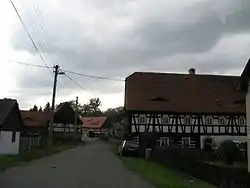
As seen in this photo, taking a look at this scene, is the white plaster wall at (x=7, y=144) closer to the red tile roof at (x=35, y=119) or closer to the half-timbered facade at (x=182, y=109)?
the half-timbered facade at (x=182, y=109)

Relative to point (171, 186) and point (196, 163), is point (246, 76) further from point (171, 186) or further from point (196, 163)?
point (171, 186)

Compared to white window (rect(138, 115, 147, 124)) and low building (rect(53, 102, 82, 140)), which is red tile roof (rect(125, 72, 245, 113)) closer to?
white window (rect(138, 115, 147, 124))

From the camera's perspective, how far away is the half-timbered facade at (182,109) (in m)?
44.0

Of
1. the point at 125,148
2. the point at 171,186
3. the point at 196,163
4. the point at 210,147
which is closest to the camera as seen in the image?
the point at 171,186

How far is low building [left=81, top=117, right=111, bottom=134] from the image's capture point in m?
111

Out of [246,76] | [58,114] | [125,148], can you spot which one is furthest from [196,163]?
[58,114]

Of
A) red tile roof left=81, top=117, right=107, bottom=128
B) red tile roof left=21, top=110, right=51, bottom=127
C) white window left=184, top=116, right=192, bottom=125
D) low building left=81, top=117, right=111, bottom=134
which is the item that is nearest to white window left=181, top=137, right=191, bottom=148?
white window left=184, top=116, right=192, bottom=125

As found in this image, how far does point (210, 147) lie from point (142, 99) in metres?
9.11

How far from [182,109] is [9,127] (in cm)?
1953

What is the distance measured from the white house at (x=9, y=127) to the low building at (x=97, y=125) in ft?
235

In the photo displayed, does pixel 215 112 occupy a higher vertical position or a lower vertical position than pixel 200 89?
lower

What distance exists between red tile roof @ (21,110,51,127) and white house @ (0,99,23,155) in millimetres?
33636

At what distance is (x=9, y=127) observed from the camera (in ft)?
115

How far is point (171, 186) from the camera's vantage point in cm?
1304
